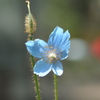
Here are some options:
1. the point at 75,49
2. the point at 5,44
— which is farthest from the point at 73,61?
the point at 5,44

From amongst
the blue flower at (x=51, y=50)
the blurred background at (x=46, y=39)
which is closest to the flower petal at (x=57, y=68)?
the blue flower at (x=51, y=50)

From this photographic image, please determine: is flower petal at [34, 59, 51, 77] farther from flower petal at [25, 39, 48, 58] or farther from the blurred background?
the blurred background

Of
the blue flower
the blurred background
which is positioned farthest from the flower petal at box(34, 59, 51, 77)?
the blurred background

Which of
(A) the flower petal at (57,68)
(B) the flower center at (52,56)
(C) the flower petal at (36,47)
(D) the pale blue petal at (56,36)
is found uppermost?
(D) the pale blue petal at (56,36)

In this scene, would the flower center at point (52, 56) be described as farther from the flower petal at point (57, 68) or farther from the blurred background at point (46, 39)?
the blurred background at point (46, 39)

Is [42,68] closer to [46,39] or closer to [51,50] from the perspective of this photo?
[51,50]
